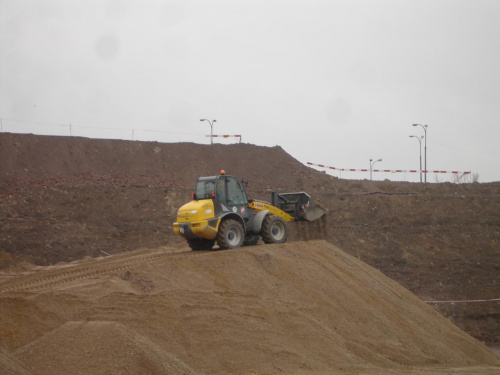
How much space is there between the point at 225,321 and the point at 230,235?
5.36 meters

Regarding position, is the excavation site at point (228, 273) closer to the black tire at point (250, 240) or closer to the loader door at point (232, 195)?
the black tire at point (250, 240)

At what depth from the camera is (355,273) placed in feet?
72.2

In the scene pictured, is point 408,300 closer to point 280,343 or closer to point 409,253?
point 280,343

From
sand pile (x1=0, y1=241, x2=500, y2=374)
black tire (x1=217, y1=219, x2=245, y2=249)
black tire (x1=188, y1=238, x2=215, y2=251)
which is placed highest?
black tire (x1=217, y1=219, x2=245, y2=249)

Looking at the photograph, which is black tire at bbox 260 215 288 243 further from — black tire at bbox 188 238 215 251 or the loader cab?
black tire at bbox 188 238 215 251

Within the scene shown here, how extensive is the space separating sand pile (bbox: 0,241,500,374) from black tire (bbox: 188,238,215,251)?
2116 millimetres

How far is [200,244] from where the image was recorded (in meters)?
22.4

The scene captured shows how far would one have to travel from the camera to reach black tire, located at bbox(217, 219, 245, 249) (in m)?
20.7

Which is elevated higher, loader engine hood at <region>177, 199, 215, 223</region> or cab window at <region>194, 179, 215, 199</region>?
cab window at <region>194, 179, 215, 199</region>

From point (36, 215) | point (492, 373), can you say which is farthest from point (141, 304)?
point (36, 215)

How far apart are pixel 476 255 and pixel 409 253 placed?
134 inches

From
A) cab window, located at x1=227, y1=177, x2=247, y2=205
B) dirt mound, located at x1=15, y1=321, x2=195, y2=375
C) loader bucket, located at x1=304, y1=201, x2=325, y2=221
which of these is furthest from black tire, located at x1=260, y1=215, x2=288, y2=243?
dirt mound, located at x1=15, y1=321, x2=195, y2=375

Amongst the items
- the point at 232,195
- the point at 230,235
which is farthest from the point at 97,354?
the point at 232,195

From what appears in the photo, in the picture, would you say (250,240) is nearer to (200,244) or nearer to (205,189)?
(200,244)
